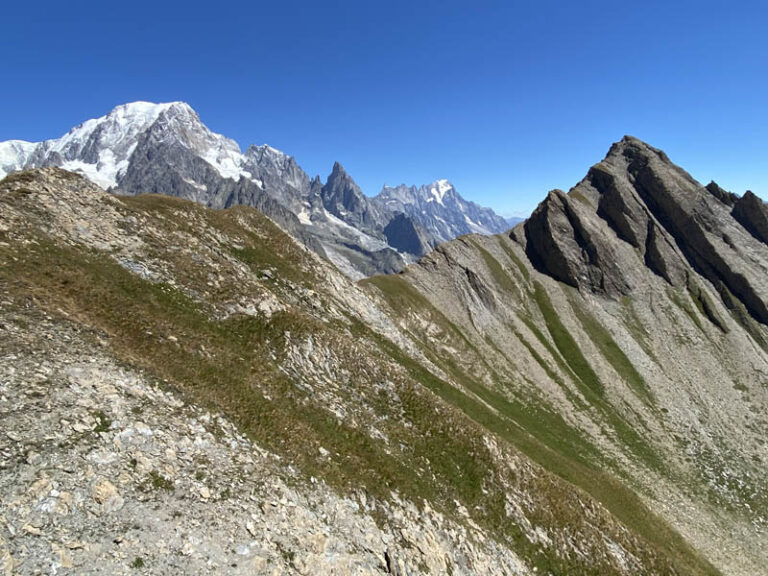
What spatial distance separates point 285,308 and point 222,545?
67.8 ft

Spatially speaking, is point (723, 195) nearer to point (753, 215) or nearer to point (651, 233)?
point (753, 215)

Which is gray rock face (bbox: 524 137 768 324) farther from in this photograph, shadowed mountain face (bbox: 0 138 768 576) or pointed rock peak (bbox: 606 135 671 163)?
shadowed mountain face (bbox: 0 138 768 576)

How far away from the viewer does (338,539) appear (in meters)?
18.2

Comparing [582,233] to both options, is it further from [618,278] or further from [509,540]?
[509,540]

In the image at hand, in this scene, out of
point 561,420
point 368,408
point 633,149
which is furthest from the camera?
point 633,149

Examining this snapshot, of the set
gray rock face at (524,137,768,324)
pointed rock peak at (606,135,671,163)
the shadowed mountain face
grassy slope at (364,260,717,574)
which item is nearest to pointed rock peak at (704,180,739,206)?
gray rock face at (524,137,768,324)

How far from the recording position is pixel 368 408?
29.4 metres

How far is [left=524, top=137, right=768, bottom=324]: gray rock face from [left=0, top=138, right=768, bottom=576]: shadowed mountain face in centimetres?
3146

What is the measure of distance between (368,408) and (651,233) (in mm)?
123060

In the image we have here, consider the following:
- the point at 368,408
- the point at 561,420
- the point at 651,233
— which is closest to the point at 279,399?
the point at 368,408

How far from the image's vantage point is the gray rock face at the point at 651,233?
106500mm

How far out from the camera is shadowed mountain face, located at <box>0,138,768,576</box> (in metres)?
17.7

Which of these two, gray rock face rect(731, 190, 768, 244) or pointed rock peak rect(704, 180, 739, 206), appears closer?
gray rock face rect(731, 190, 768, 244)

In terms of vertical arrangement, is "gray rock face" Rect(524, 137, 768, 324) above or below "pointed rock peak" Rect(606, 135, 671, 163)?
below
